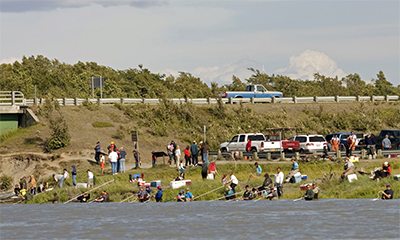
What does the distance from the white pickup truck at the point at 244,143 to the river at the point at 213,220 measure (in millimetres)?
11245

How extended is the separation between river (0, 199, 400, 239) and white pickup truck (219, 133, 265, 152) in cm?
1125

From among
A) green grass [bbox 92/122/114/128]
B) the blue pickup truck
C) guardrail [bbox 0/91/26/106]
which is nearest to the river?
guardrail [bbox 0/91/26/106]

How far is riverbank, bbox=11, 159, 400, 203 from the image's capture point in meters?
29.7

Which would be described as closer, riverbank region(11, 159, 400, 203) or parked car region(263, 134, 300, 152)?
riverbank region(11, 159, 400, 203)

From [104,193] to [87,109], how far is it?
23.7 m

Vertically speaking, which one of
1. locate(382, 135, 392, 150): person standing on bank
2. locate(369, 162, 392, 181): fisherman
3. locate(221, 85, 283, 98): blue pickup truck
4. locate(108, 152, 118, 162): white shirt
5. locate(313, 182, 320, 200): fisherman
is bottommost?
locate(313, 182, 320, 200): fisherman

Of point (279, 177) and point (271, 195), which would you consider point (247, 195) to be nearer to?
point (271, 195)

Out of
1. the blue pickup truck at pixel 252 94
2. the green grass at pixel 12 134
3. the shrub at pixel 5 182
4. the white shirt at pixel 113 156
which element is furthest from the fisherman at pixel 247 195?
the blue pickup truck at pixel 252 94

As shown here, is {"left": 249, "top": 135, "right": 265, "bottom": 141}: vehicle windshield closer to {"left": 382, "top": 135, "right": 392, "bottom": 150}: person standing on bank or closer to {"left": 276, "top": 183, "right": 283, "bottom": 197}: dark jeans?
{"left": 382, "top": 135, "right": 392, "bottom": 150}: person standing on bank

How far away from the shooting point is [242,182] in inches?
1304

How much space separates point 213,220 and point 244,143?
16.1 m

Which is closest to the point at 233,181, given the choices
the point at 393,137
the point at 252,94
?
the point at 393,137

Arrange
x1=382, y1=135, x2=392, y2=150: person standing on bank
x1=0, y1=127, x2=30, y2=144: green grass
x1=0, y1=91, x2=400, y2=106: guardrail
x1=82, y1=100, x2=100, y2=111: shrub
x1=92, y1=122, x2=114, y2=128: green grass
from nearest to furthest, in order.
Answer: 1. x1=382, y1=135, x2=392, y2=150: person standing on bank
2. x1=0, y1=127, x2=30, y2=144: green grass
3. x1=92, y1=122, x2=114, y2=128: green grass
4. x1=0, y1=91, x2=400, y2=106: guardrail
5. x1=82, y1=100, x2=100, y2=111: shrub

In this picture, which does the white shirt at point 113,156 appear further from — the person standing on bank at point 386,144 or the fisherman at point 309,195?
the person standing on bank at point 386,144
